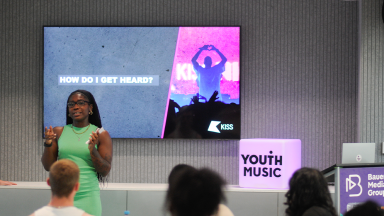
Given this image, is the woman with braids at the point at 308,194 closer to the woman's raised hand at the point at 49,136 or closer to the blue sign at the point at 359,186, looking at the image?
the blue sign at the point at 359,186

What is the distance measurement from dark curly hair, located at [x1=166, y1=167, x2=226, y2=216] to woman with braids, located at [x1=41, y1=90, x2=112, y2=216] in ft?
3.49

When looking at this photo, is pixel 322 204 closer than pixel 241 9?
Yes

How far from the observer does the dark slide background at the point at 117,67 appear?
4051 millimetres

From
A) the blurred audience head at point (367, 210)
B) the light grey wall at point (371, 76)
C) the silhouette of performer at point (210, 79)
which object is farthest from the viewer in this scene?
the silhouette of performer at point (210, 79)

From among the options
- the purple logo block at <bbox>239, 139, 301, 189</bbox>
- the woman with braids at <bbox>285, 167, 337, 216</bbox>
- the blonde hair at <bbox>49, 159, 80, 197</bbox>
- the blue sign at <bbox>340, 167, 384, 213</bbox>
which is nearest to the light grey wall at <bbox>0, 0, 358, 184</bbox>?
the purple logo block at <bbox>239, 139, 301, 189</bbox>

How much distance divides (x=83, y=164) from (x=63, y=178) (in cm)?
58

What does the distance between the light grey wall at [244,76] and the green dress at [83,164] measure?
1.86 metres

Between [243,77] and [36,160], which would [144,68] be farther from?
[36,160]

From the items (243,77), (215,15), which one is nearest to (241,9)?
(215,15)

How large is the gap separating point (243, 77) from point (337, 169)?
181 centimetres

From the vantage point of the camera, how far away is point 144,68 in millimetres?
4066

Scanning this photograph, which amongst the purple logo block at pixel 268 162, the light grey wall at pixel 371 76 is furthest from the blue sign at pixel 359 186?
the light grey wall at pixel 371 76

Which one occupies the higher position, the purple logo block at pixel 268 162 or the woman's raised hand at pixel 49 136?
the woman's raised hand at pixel 49 136

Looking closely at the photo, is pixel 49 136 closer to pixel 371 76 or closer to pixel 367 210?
pixel 367 210
